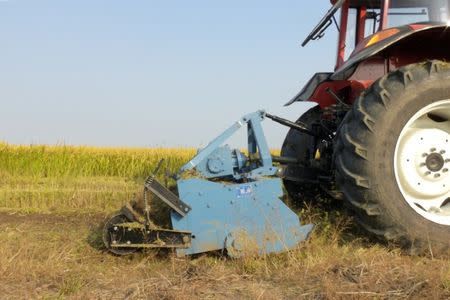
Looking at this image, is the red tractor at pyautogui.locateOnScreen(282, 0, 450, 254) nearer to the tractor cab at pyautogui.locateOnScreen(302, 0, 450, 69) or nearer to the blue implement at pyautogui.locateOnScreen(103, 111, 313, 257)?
the tractor cab at pyautogui.locateOnScreen(302, 0, 450, 69)

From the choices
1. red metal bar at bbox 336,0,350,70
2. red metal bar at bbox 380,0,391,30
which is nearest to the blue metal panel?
red metal bar at bbox 380,0,391,30

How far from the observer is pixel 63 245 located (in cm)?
405

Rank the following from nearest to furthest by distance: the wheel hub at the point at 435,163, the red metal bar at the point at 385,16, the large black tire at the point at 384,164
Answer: the large black tire at the point at 384,164, the wheel hub at the point at 435,163, the red metal bar at the point at 385,16

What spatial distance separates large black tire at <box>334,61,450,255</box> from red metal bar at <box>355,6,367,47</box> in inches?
68.7

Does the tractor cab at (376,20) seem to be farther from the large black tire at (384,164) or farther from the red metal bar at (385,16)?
the large black tire at (384,164)

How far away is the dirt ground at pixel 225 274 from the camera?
2.67 m

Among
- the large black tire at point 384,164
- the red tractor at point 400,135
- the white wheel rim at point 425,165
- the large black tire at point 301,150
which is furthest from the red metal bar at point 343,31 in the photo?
the large black tire at point 384,164

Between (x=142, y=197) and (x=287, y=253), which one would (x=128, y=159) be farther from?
(x=287, y=253)

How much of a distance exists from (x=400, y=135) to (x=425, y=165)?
1.25 feet

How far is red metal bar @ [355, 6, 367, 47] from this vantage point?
5.07 meters

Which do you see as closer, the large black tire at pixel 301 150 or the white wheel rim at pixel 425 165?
the white wheel rim at pixel 425 165

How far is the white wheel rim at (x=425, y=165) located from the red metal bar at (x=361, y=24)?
1.60 meters

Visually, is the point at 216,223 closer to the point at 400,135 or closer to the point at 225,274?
Answer: the point at 225,274

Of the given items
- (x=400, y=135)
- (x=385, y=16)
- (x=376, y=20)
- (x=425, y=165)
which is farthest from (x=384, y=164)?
(x=376, y=20)
